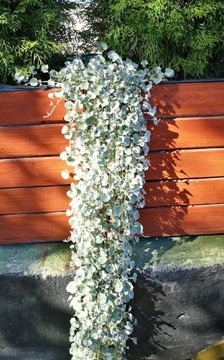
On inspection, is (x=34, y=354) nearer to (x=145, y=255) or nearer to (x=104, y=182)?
(x=145, y=255)

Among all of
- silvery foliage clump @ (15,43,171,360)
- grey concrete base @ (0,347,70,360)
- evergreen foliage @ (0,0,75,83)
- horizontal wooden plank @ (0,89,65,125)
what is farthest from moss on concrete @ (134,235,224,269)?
evergreen foliage @ (0,0,75,83)

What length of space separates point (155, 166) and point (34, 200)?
55cm

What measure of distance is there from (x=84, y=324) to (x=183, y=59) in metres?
1.24

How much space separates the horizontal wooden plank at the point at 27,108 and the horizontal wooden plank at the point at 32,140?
29mm

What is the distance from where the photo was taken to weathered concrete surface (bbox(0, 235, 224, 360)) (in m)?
2.21

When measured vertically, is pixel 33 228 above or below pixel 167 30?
below

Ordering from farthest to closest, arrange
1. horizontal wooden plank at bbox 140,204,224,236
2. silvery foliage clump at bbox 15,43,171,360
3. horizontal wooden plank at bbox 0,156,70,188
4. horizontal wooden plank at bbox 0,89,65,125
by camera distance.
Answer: horizontal wooden plank at bbox 140,204,224,236 < horizontal wooden plank at bbox 0,156,70,188 < horizontal wooden plank at bbox 0,89,65,125 < silvery foliage clump at bbox 15,43,171,360

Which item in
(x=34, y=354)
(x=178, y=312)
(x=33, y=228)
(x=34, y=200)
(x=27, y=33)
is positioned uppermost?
(x=27, y=33)

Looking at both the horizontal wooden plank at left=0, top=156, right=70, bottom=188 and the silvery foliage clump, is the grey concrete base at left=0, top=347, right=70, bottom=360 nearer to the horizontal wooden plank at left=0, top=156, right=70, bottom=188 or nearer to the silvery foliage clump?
the silvery foliage clump

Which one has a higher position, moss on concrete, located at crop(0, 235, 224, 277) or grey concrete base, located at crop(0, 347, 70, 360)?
moss on concrete, located at crop(0, 235, 224, 277)

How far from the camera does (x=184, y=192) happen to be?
88.8 inches

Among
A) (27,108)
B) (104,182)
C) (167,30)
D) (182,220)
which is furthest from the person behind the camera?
(182,220)

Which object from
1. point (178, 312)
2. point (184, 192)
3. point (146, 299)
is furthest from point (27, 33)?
point (178, 312)

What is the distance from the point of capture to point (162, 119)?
214 cm
